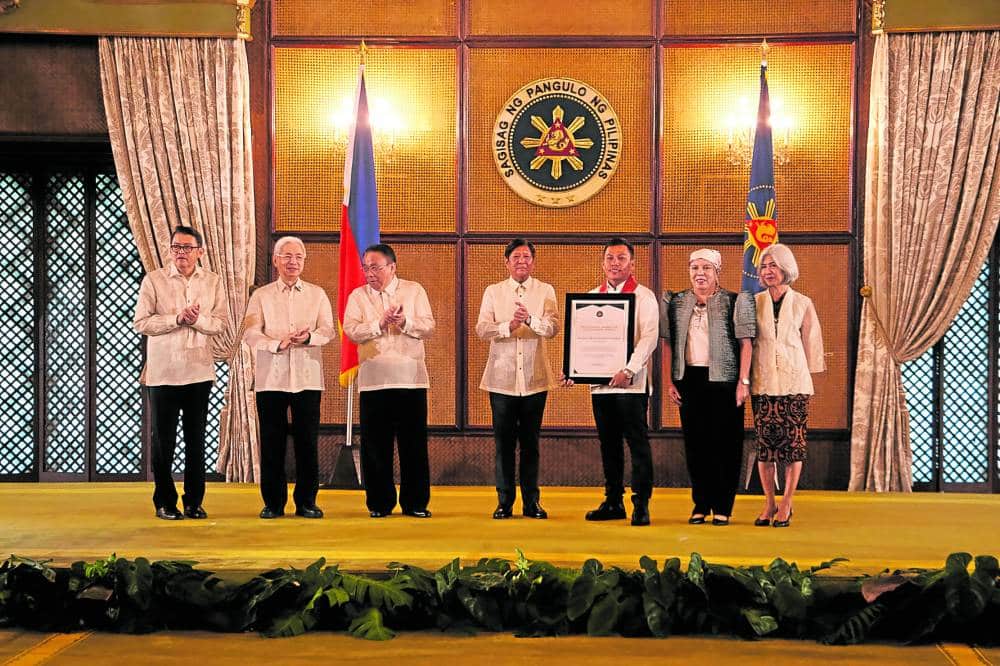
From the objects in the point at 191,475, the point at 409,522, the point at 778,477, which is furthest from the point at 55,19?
the point at 778,477

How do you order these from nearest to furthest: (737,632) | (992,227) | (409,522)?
(737,632), (409,522), (992,227)

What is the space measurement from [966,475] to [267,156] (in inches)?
197

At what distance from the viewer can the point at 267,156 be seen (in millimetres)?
8172

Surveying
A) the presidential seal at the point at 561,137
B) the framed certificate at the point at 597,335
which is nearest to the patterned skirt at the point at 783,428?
the framed certificate at the point at 597,335

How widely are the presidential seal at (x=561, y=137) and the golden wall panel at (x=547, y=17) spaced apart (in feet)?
1.14

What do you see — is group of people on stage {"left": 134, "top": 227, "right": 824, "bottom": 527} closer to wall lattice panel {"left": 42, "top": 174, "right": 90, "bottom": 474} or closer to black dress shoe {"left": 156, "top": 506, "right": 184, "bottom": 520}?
black dress shoe {"left": 156, "top": 506, "right": 184, "bottom": 520}

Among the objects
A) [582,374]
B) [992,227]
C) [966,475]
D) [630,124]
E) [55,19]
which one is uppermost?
[55,19]

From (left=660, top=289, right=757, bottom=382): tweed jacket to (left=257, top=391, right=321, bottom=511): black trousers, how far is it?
1847mm

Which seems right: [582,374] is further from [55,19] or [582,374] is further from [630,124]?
[55,19]

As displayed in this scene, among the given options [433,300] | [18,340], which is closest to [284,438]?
[433,300]

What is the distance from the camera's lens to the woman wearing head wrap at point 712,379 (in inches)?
233

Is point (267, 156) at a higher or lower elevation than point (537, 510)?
higher

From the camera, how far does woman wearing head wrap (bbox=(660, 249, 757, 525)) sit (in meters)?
5.91

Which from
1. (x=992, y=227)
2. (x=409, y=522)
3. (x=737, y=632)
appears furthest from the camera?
(x=992, y=227)
